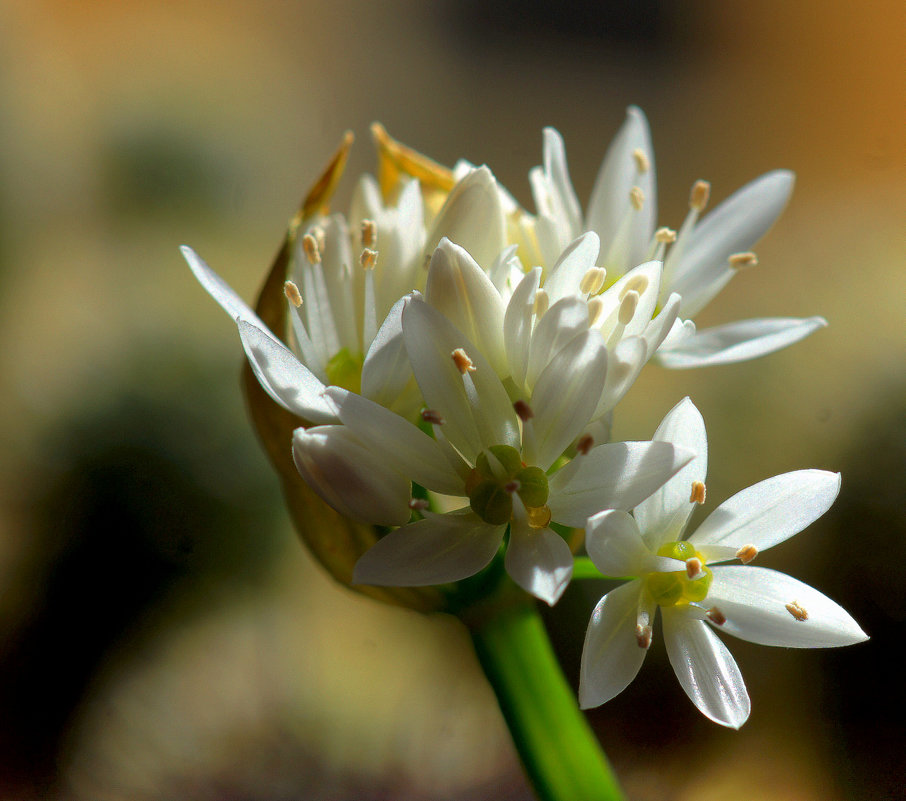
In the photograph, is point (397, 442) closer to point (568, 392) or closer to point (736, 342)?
point (568, 392)

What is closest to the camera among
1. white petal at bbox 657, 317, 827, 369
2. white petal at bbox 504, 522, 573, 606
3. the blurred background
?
white petal at bbox 504, 522, 573, 606

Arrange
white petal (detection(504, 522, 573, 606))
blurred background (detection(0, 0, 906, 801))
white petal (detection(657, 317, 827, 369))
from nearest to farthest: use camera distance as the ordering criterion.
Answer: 1. white petal (detection(504, 522, 573, 606))
2. white petal (detection(657, 317, 827, 369))
3. blurred background (detection(0, 0, 906, 801))

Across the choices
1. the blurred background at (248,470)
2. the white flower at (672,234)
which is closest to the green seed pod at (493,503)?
the white flower at (672,234)

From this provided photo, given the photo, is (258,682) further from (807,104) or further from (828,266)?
(807,104)

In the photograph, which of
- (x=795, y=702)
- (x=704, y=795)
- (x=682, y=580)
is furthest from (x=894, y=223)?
(x=682, y=580)

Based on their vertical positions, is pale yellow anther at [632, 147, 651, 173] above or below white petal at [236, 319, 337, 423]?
above

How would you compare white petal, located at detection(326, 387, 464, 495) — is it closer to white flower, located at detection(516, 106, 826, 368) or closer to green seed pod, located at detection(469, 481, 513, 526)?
green seed pod, located at detection(469, 481, 513, 526)

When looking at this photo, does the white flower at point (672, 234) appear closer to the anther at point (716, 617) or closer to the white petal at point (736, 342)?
the white petal at point (736, 342)

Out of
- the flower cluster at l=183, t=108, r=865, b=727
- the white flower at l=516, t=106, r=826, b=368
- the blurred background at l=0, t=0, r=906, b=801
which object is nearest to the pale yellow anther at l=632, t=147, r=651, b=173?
the white flower at l=516, t=106, r=826, b=368
